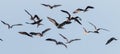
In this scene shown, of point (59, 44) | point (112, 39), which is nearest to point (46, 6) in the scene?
point (59, 44)

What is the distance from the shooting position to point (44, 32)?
27250 mm

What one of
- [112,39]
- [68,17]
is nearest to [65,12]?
[68,17]

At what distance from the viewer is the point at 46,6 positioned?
27703 millimetres

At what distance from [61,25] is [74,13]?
35.6 inches

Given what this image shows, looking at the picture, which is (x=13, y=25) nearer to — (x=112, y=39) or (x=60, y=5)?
(x=60, y=5)

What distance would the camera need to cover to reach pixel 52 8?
2764 cm

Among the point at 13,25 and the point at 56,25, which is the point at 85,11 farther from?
the point at 13,25

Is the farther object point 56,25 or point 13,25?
point 13,25

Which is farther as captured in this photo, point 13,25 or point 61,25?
point 13,25

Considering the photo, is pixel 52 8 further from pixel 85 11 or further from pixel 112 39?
pixel 112 39

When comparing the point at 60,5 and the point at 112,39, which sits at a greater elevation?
the point at 60,5

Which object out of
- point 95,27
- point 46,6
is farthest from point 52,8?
point 95,27

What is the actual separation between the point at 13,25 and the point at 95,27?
429cm

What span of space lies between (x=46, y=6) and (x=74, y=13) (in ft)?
5.18
